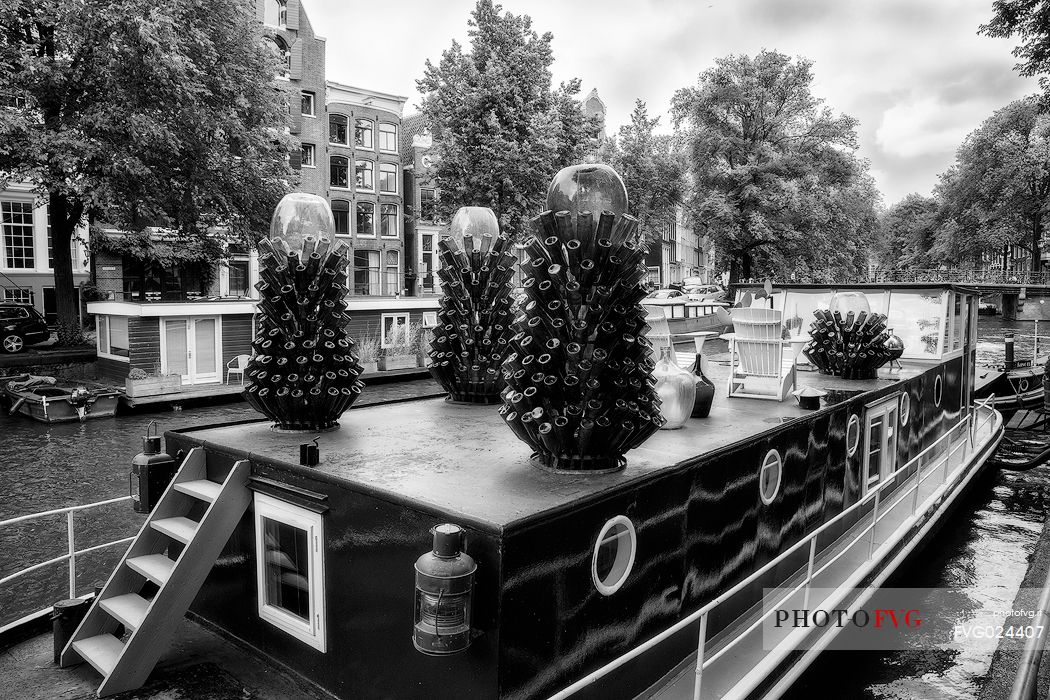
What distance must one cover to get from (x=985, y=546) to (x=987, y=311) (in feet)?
205

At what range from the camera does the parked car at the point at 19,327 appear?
1074 inches

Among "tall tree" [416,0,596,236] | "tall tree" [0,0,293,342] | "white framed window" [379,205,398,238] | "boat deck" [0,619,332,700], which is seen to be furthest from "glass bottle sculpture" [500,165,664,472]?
"white framed window" [379,205,398,238]

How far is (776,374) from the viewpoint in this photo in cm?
929

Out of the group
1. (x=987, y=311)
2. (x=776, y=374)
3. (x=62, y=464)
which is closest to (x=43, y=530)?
(x=62, y=464)

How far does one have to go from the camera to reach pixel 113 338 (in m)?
24.5

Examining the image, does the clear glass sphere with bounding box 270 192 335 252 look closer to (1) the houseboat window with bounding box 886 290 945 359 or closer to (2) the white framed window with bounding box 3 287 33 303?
(1) the houseboat window with bounding box 886 290 945 359

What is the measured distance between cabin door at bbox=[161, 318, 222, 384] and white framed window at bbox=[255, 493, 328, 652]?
64.6 feet

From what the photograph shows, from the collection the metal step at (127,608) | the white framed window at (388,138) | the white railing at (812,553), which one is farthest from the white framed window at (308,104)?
the metal step at (127,608)

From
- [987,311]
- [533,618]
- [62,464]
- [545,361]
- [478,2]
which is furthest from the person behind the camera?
[987,311]

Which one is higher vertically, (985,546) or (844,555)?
(844,555)

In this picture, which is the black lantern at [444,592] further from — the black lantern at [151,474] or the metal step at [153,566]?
the black lantern at [151,474]

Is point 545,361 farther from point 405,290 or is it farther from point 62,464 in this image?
point 405,290

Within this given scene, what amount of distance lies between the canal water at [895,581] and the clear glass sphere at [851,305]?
151 inches

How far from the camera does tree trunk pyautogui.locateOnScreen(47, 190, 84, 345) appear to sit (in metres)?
26.9
